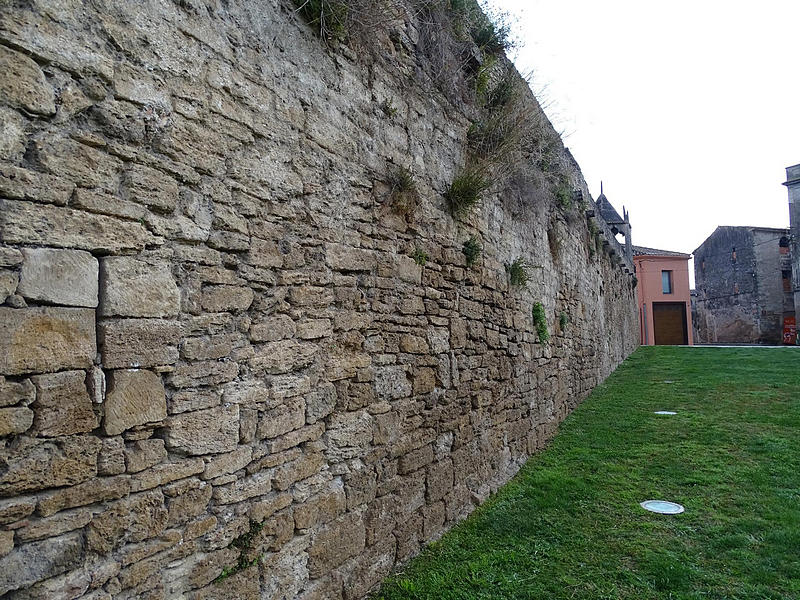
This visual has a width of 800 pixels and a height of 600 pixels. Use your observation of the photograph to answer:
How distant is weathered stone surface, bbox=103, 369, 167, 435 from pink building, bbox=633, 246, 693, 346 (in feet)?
102

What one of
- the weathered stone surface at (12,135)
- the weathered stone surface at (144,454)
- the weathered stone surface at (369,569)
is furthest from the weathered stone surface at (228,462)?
the weathered stone surface at (12,135)

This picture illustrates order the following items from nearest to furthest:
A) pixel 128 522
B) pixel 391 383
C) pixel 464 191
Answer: pixel 128 522
pixel 391 383
pixel 464 191

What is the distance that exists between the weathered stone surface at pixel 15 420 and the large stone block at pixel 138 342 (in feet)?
0.93

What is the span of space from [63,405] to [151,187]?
839 mm

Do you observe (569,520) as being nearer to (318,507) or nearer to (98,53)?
(318,507)

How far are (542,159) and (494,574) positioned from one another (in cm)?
477

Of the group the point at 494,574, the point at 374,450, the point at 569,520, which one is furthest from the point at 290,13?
the point at 569,520

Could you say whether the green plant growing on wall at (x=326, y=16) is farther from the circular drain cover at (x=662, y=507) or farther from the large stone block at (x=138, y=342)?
the circular drain cover at (x=662, y=507)

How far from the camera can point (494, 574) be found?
3.45 m

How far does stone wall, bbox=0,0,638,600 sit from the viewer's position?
5.78 ft

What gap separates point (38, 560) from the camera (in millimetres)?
1707

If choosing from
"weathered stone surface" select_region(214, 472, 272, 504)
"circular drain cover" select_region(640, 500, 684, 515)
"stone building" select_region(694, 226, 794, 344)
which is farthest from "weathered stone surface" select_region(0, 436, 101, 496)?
"stone building" select_region(694, 226, 794, 344)

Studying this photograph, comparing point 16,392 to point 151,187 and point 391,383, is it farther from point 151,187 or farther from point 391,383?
point 391,383

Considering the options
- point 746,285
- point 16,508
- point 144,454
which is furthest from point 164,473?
point 746,285
